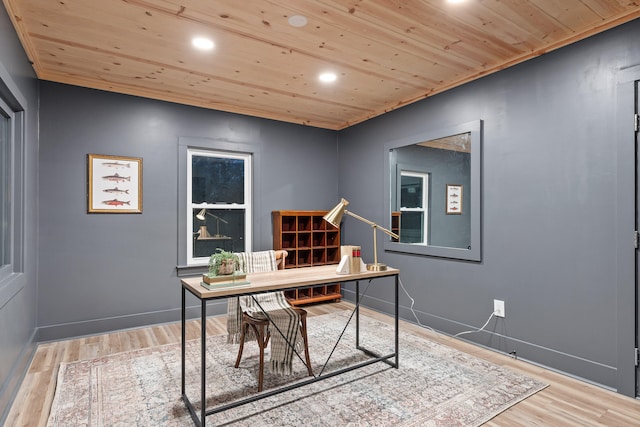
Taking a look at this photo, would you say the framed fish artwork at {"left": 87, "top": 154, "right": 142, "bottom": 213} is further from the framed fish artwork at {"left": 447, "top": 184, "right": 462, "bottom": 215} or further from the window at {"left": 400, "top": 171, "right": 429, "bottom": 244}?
the framed fish artwork at {"left": 447, "top": 184, "right": 462, "bottom": 215}

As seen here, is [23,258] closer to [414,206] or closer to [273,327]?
[273,327]

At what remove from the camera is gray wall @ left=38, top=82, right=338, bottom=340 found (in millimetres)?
3389

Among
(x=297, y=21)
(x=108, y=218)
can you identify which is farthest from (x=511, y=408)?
(x=108, y=218)

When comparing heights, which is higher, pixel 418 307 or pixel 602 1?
pixel 602 1

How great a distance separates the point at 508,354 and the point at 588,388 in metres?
0.62

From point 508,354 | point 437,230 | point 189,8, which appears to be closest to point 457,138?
point 437,230

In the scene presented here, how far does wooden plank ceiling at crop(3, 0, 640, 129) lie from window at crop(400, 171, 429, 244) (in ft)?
2.87

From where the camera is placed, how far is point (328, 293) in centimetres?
488

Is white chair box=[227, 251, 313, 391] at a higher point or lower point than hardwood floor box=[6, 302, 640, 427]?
higher

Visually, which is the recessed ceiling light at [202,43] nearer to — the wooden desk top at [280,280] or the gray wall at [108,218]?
the gray wall at [108,218]

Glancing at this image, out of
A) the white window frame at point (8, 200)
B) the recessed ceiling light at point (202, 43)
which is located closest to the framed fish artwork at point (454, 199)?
the recessed ceiling light at point (202, 43)

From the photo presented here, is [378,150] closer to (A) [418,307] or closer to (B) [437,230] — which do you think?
(B) [437,230]

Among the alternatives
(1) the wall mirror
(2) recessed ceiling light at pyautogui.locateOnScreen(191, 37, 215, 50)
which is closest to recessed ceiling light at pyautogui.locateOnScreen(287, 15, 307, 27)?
(2) recessed ceiling light at pyautogui.locateOnScreen(191, 37, 215, 50)

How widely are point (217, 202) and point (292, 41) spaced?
2.24 metres
